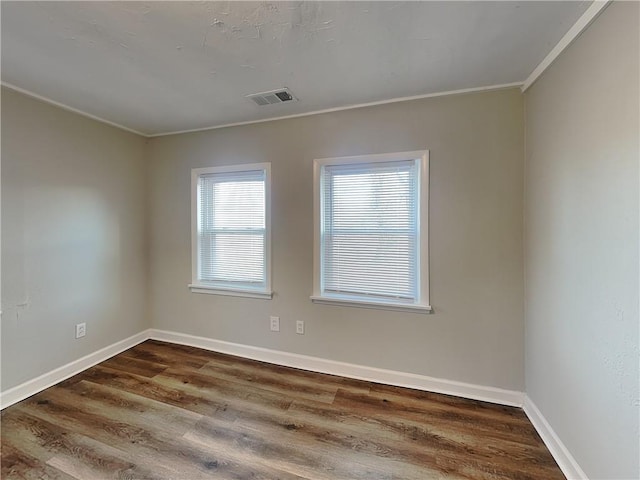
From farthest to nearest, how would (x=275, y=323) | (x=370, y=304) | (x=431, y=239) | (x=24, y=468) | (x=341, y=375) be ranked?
(x=275, y=323) → (x=341, y=375) → (x=370, y=304) → (x=431, y=239) → (x=24, y=468)

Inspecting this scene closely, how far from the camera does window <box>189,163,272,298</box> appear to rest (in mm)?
2646

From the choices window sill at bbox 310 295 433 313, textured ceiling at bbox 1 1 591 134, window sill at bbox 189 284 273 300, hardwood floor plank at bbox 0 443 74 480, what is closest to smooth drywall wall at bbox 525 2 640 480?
textured ceiling at bbox 1 1 591 134

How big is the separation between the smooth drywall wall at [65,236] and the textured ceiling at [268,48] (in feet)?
1.12

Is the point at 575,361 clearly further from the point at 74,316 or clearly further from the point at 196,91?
the point at 74,316

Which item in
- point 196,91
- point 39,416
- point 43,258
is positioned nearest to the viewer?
point 39,416

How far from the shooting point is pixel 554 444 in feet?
5.09

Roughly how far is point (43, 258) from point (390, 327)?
2.91 metres

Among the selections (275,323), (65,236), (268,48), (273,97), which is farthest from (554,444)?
(65,236)

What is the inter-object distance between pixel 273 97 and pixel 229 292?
1875mm

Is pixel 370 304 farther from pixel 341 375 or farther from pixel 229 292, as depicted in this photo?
pixel 229 292

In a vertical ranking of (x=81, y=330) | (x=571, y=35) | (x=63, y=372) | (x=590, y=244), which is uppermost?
(x=571, y=35)

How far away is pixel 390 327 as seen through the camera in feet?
7.38

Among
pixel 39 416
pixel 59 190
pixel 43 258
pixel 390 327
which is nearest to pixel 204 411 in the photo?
pixel 39 416

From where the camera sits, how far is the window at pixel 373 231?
2.17m
